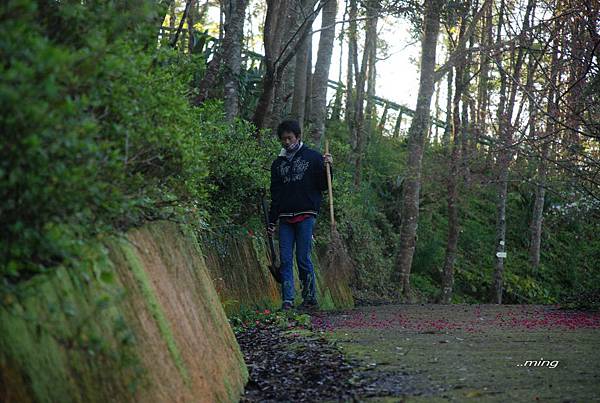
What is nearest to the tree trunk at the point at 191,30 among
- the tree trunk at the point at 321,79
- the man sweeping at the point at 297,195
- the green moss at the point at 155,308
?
the man sweeping at the point at 297,195

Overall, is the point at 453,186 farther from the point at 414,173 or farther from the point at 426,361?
the point at 426,361

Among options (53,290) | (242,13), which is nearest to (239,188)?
(242,13)

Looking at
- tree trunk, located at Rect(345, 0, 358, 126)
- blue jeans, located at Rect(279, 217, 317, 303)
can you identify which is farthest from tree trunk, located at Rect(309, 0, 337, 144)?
blue jeans, located at Rect(279, 217, 317, 303)

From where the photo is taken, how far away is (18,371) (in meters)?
2.87

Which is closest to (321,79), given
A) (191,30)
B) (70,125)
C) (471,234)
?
(191,30)

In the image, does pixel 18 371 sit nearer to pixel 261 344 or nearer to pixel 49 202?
pixel 49 202

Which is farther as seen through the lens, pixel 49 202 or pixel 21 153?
pixel 49 202

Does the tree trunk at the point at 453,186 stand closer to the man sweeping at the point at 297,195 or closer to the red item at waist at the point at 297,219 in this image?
the man sweeping at the point at 297,195

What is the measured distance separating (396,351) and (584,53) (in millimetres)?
4995

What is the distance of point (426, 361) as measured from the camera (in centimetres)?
616

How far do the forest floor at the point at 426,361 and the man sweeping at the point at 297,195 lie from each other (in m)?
0.84

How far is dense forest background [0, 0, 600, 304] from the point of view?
9.47 feet

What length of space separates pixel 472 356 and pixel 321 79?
39.7 feet

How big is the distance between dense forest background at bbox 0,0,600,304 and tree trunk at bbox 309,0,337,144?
4 cm
